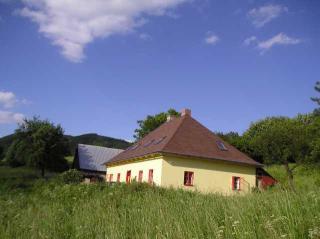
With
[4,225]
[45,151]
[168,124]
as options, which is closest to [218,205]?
[4,225]

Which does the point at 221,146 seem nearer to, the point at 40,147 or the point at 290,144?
the point at 290,144

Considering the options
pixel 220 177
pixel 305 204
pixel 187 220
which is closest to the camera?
pixel 305 204

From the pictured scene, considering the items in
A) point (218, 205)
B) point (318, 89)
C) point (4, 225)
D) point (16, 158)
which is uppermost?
point (318, 89)

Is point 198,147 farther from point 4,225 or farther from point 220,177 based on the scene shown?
point 4,225

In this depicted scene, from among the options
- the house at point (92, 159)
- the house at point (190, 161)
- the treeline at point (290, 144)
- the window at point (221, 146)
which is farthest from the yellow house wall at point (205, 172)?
the house at point (92, 159)

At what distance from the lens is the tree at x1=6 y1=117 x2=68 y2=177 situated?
186 feet

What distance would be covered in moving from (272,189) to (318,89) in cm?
3433

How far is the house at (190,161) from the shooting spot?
2917cm

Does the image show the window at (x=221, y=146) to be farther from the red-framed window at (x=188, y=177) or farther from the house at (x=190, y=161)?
the red-framed window at (x=188, y=177)

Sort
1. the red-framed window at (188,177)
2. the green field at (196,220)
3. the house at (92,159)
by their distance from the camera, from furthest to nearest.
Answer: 1. the house at (92,159)
2. the red-framed window at (188,177)
3. the green field at (196,220)

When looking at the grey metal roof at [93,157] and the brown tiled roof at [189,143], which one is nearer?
the brown tiled roof at [189,143]

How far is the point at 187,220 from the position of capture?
18.4ft

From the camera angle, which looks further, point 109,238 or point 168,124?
point 168,124

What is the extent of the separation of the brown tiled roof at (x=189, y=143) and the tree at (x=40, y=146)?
2502cm
